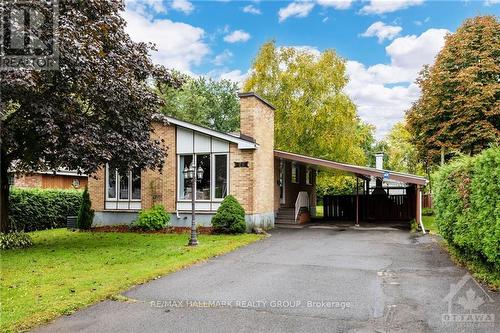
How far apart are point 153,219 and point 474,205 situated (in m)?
11.1

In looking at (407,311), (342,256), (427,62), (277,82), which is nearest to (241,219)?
(342,256)

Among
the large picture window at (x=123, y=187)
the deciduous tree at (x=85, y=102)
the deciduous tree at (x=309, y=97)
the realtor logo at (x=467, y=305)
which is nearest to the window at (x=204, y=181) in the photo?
the large picture window at (x=123, y=187)

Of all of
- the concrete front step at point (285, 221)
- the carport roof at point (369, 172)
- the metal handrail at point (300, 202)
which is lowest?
the concrete front step at point (285, 221)

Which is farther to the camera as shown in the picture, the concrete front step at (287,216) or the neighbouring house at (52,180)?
the neighbouring house at (52,180)

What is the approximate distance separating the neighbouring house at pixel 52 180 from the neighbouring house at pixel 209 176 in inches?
266

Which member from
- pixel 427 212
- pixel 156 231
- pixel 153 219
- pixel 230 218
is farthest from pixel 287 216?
pixel 427 212

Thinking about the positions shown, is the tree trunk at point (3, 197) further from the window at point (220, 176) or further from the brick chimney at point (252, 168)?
the brick chimney at point (252, 168)

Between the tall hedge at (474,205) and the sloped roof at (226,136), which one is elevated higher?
the sloped roof at (226,136)

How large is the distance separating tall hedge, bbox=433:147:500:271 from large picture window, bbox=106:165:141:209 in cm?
1159

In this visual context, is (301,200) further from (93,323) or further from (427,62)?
(93,323)

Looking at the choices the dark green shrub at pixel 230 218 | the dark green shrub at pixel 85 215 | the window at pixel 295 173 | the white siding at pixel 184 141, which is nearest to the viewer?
the dark green shrub at pixel 230 218

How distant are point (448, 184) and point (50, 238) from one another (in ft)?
42.4

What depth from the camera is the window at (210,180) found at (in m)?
15.4

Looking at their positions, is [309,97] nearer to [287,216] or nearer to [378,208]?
[378,208]
